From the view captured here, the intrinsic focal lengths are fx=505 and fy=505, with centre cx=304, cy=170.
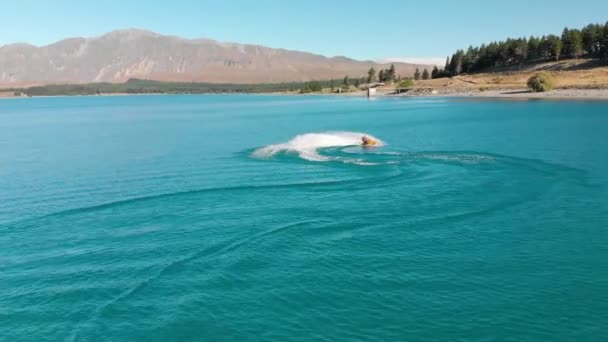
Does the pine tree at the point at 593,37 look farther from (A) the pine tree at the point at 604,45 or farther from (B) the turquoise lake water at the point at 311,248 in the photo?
(B) the turquoise lake water at the point at 311,248

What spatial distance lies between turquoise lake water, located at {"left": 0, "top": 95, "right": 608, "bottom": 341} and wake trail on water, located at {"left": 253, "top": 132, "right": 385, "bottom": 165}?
230 centimetres

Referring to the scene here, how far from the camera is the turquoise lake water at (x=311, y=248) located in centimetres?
2169

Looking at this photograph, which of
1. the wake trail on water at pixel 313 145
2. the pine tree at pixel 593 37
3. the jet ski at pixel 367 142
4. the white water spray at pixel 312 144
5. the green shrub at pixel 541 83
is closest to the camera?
the wake trail on water at pixel 313 145

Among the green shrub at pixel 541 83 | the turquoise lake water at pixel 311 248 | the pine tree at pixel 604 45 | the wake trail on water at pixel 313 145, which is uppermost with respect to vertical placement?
the pine tree at pixel 604 45

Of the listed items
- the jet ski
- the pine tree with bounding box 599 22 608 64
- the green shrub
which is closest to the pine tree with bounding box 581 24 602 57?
the pine tree with bounding box 599 22 608 64

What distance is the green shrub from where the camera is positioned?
159875mm

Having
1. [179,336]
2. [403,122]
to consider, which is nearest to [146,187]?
[179,336]

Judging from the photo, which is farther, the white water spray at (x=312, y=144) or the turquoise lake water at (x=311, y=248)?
the white water spray at (x=312, y=144)

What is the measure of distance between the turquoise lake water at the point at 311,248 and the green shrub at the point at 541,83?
367 feet

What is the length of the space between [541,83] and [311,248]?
154 meters

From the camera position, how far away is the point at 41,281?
85.7 ft

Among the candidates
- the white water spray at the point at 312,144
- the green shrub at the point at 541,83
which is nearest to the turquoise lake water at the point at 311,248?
the white water spray at the point at 312,144

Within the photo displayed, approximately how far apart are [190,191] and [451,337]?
93.1ft

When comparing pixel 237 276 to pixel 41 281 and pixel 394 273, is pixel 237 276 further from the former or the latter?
pixel 41 281
